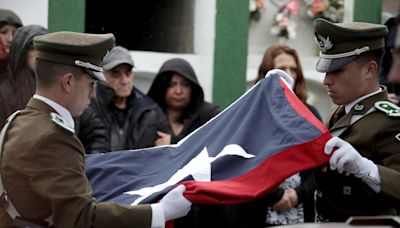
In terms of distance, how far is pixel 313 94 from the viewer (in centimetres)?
868

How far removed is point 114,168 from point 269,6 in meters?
4.33

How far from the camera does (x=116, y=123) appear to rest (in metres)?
5.88

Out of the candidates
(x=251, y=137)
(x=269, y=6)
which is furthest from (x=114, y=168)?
(x=269, y=6)

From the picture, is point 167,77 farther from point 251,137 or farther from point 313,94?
point 313,94

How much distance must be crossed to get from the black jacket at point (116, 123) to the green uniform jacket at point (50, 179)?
192cm

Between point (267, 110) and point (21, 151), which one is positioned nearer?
point (21, 151)

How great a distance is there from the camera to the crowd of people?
3.52 metres

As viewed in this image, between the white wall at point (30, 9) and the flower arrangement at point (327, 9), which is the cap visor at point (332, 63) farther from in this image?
the flower arrangement at point (327, 9)

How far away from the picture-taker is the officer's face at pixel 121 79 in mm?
5980

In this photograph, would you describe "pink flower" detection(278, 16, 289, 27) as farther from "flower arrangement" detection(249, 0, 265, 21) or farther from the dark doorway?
the dark doorway

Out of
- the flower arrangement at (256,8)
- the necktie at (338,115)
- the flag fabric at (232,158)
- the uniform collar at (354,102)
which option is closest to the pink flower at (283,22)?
the flower arrangement at (256,8)

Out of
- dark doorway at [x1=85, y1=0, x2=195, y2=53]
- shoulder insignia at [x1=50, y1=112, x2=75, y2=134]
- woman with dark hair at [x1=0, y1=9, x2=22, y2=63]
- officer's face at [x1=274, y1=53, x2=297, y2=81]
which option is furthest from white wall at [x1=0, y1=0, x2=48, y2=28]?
shoulder insignia at [x1=50, y1=112, x2=75, y2=134]

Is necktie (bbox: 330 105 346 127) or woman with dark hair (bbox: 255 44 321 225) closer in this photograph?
necktie (bbox: 330 105 346 127)

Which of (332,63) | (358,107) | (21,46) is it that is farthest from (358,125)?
(21,46)
